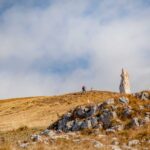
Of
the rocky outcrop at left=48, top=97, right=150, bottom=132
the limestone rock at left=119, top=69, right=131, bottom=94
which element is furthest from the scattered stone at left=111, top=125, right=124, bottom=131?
the limestone rock at left=119, top=69, right=131, bottom=94

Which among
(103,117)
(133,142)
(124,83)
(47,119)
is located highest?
(124,83)

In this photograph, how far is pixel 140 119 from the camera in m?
29.9

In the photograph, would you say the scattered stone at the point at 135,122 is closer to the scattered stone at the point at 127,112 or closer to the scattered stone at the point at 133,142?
the scattered stone at the point at 127,112

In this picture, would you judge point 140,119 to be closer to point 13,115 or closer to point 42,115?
point 42,115

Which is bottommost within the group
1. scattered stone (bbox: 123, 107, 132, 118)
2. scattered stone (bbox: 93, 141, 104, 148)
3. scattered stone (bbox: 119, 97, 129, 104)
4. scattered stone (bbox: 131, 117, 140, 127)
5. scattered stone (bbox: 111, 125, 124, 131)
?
scattered stone (bbox: 93, 141, 104, 148)

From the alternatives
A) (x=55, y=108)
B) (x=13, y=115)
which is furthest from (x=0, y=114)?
(x=55, y=108)

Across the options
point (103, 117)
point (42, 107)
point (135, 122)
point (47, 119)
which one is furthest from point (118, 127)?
point (42, 107)

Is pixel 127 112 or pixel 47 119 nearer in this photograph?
pixel 127 112

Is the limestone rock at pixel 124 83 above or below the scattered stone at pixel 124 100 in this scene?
above

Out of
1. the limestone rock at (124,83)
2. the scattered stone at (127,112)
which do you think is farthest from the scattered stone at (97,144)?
the limestone rock at (124,83)

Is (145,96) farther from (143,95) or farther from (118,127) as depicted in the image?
(118,127)

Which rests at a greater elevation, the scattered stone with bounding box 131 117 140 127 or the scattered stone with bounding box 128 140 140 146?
the scattered stone with bounding box 131 117 140 127

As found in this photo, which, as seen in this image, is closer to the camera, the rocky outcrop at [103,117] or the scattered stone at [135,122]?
the scattered stone at [135,122]

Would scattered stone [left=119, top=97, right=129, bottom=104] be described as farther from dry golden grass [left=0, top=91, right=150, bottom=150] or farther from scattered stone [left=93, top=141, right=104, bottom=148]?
scattered stone [left=93, top=141, right=104, bottom=148]
